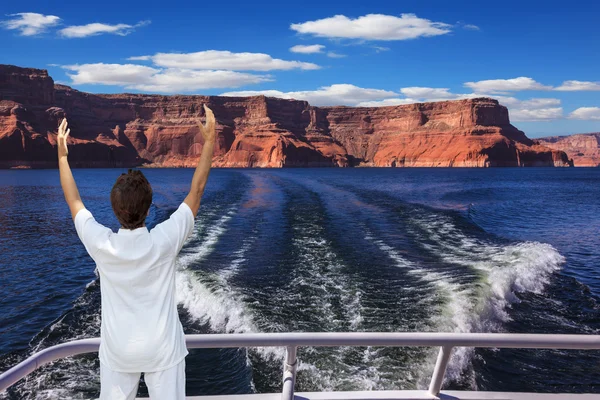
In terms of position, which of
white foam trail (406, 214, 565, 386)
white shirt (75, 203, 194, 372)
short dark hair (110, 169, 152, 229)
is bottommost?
white foam trail (406, 214, 565, 386)

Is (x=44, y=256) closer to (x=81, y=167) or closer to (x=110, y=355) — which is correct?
(x=110, y=355)

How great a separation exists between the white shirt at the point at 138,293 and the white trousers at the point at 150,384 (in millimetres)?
45

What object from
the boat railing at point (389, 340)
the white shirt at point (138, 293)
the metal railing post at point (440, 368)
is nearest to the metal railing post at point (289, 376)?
the boat railing at point (389, 340)

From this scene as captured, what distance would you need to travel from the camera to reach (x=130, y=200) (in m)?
2.50

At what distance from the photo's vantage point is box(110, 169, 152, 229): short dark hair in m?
2.50

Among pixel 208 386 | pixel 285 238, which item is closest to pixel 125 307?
pixel 208 386

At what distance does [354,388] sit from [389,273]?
806 cm

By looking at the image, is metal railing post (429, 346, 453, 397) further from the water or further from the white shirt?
the water

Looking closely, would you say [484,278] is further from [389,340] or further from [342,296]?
[389,340]

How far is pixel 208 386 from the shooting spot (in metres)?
9.11

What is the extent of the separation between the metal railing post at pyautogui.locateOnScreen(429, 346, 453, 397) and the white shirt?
2103 millimetres

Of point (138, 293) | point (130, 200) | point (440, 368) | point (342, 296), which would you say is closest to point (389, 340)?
point (440, 368)

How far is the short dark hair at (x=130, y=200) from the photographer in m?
2.50

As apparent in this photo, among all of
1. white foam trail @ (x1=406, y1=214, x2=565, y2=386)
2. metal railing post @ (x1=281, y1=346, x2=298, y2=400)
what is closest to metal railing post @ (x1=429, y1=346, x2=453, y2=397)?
metal railing post @ (x1=281, y1=346, x2=298, y2=400)
